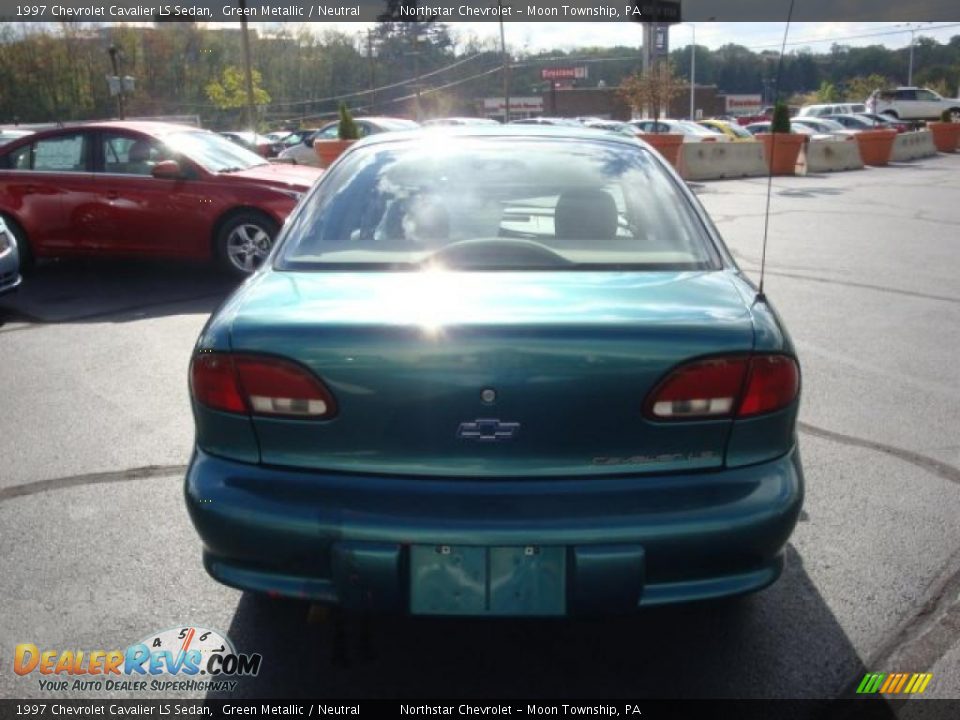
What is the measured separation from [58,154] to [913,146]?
27.7m

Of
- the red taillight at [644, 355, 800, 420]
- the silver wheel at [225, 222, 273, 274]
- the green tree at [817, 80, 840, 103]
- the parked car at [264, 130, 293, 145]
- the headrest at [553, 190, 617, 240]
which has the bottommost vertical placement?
the silver wheel at [225, 222, 273, 274]

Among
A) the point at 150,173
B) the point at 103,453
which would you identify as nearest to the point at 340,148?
the point at 150,173

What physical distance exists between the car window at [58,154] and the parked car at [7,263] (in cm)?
176

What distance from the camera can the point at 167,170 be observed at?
8.24 m

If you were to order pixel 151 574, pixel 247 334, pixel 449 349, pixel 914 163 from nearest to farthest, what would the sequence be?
pixel 449 349, pixel 247 334, pixel 151 574, pixel 914 163

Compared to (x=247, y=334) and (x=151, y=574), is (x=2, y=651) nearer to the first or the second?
(x=151, y=574)

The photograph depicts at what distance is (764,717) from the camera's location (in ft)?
7.73

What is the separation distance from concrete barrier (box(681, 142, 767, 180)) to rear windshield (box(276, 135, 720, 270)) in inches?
740

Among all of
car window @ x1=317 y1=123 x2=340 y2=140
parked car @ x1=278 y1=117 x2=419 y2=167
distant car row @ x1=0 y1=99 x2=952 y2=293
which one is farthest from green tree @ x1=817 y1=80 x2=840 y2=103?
distant car row @ x1=0 y1=99 x2=952 y2=293

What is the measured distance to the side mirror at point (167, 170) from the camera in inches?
324

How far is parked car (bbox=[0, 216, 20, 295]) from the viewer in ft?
23.0

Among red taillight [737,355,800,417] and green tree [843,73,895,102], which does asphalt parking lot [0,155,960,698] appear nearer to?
red taillight [737,355,800,417]

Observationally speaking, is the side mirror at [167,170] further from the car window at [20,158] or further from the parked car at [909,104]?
the parked car at [909,104]

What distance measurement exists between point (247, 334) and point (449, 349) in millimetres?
528
